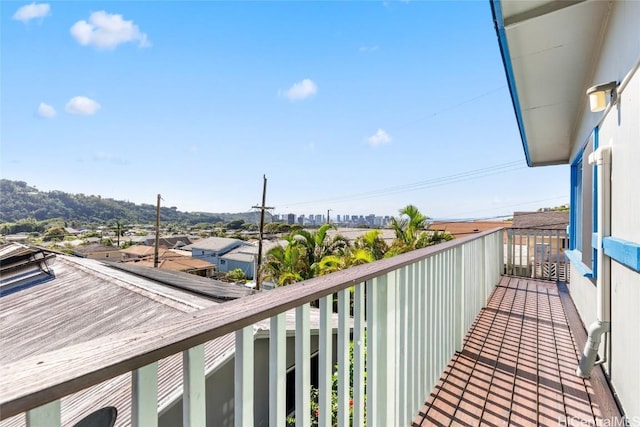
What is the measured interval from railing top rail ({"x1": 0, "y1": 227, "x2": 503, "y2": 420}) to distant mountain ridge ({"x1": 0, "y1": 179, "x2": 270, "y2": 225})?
13986 mm

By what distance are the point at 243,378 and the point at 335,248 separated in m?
11.5

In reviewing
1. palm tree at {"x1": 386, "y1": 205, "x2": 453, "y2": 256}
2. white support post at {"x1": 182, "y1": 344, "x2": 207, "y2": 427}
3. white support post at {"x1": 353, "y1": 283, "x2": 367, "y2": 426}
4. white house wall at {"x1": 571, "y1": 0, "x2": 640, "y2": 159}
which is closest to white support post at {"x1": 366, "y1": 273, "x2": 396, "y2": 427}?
white support post at {"x1": 353, "y1": 283, "x2": 367, "y2": 426}

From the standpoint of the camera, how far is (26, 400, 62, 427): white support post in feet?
1.48

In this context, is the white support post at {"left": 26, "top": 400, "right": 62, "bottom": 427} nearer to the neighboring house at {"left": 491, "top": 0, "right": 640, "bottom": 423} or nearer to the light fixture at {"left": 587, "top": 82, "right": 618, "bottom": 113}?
the neighboring house at {"left": 491, "top": 0, "right": 640, "bottom": 423}

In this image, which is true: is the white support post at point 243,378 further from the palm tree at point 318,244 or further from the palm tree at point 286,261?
the palm tree at point 318,244

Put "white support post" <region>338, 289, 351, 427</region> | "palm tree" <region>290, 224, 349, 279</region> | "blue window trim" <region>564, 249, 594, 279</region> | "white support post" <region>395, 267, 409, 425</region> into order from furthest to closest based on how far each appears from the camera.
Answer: "palm tree" <region>290, 224, 349, 279</region> < "blue window trim" <region>564, 249, 594, 279</region> < "white support post" <region>395, 267, 409, 425</region> < "white support post" <region>338, 289, 351, 427</region>

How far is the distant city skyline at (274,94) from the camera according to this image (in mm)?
8641

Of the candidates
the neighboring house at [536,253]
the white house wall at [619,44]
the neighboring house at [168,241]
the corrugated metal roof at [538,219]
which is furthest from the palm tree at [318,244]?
the neighboring house at [168,241]

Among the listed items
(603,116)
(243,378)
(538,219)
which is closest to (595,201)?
(603,116)

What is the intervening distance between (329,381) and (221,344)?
9.31 ft

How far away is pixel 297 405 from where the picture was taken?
3.23ft

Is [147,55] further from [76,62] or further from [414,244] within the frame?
[414,244]

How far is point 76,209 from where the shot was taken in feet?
110

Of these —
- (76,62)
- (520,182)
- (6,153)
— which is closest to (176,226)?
(6,153)
